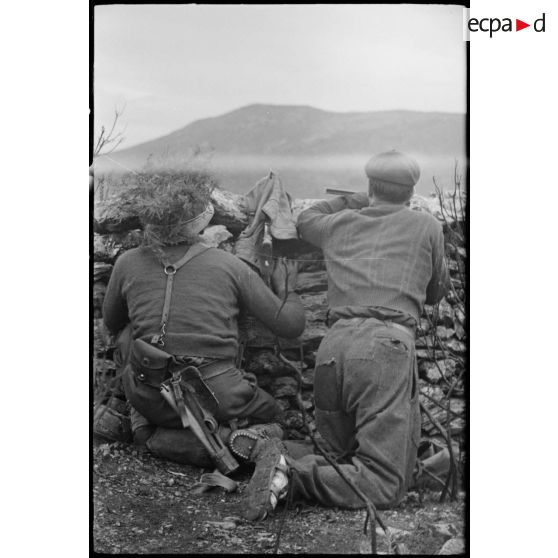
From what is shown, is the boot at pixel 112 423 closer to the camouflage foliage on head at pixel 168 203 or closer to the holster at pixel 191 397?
the holster at pixel 191 397

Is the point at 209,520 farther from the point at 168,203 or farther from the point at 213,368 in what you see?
the point at 168,203

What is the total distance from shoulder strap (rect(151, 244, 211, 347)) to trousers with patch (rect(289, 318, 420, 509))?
81 cm

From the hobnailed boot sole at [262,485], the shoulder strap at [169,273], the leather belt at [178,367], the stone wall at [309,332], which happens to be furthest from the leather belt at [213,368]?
the hobnailed boot sole at [262,485]

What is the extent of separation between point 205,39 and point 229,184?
0.80 metres

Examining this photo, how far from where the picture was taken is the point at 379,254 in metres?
5.62

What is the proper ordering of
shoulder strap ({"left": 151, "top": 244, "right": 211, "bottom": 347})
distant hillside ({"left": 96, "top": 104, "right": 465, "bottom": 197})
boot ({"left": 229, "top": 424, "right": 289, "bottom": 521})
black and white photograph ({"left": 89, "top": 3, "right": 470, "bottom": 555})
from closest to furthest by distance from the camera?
boot ({"left": 229, "top": 424, "right": 289, "bottom": 521}) < black and white photograph ({"left": 89, "top": 3, "right": 470, "bottom": 555}) < shoulder strap ({"left": 151, "top": 244, "right": 211, "bottom": 347}) < distant hillside ({"left": 96, "top": 104, "right": 465, "bottom": 197})

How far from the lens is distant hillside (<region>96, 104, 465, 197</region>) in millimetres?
5730

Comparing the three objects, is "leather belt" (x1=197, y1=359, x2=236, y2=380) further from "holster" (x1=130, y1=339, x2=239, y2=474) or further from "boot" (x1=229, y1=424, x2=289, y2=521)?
"boot" (x1=229, y1=424, x2=289, y2=521)

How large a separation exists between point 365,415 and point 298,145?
1.48 m

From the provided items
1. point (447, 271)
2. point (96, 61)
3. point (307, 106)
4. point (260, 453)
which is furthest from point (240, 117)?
point (260, 453)

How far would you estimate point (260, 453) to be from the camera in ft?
18.2

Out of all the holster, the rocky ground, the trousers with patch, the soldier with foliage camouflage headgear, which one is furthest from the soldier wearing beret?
the holster

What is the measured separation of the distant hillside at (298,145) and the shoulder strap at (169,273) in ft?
1.25

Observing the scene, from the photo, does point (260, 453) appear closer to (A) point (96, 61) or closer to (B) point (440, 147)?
(B) point (440, 147)
